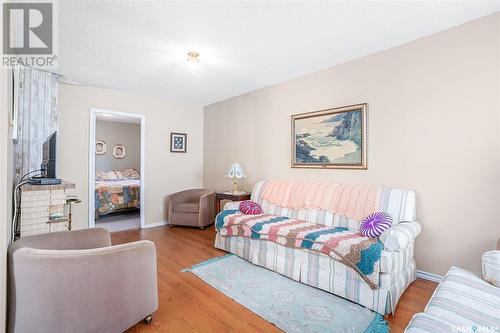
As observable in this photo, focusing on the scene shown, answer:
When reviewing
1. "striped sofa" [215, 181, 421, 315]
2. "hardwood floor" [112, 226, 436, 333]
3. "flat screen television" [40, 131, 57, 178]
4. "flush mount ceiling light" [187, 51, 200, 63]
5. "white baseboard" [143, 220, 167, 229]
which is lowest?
"hardwood floor" [112, 226, 436, 333]

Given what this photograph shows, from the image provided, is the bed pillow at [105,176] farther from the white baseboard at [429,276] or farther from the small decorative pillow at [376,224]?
the white baseboard at [429,276]

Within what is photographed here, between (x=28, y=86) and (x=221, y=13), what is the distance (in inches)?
112

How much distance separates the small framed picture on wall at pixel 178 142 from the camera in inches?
191

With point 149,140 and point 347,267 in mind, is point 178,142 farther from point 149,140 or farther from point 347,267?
point 347,267

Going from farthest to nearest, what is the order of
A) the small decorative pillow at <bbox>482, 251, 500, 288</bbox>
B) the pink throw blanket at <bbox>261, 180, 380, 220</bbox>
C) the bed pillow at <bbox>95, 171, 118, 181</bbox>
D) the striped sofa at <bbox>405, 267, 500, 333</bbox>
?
1. the bed pillow at <bbox>95, 171, 118, 181</bbox>
2. the pink throw blanket at <bbox>261, 180, 380, 220</bbox>
3. the small decorative pillow at <bbox>482, 251, 500, 288</bbox>
4. the striped sofa at <bbox>405, 267, 500, 333</bbox>

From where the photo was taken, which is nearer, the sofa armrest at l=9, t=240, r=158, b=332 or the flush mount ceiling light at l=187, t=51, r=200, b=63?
the sofa armrest at l=9, t=240, r=158, b=332

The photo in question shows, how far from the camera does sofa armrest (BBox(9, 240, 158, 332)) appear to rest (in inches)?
53.5

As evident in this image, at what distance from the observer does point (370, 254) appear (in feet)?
6.29

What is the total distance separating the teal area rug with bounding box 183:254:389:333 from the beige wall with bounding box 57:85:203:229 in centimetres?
235

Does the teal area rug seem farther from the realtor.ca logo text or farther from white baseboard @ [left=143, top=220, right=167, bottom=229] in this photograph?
the realtor.ca logo text

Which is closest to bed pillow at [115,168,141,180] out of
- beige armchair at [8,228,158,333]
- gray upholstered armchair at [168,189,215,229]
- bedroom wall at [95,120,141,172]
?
bedroom wall at [95,120,141,172]

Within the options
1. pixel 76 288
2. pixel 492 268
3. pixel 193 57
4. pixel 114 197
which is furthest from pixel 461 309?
pixel 114 197

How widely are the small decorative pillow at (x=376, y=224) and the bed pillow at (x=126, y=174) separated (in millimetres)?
6259

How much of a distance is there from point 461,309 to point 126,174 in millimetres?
7270
